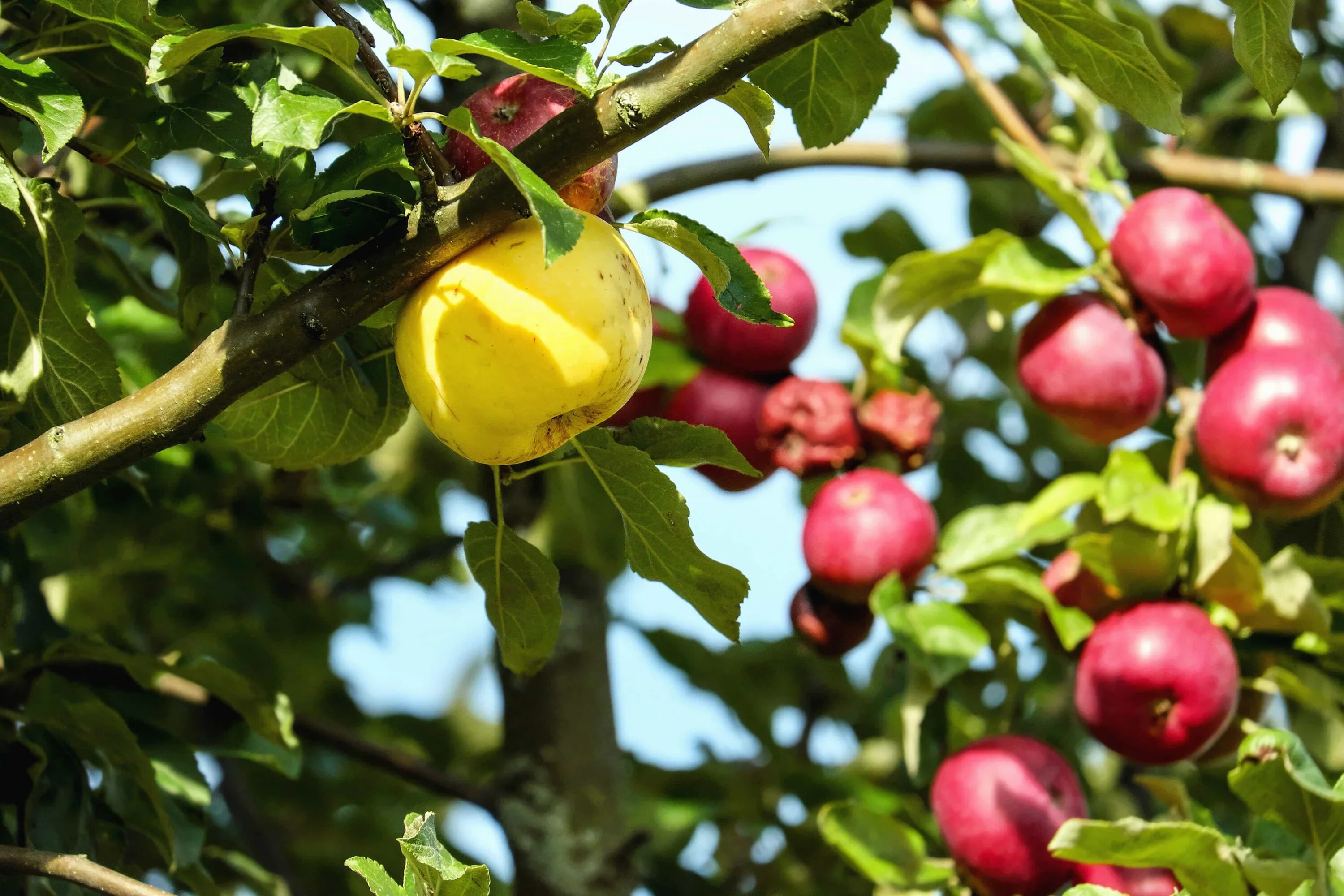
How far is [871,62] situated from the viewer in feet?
3.22

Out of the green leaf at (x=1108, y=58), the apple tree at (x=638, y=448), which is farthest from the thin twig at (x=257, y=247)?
the green leaf at (x=1108, y=58)

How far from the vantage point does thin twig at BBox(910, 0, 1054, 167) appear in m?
1.53

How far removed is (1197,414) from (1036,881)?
498 millimetres

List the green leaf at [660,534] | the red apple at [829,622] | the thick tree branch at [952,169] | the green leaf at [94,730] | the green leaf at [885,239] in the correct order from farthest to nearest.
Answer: the green leaf at [885,239], the thick tree branch at [952,169], the red apple at [829,622], the green leaf at [94,730], the green leaf at [660,534]

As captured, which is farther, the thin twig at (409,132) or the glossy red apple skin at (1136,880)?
the glossy red apple skin at (1136,880)

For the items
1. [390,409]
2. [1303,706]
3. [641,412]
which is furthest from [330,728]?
Answer: [1303,706]

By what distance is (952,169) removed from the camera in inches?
65.1

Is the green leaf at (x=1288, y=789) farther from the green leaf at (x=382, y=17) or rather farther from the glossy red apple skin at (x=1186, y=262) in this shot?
the green leaf at (x=382, y=17)

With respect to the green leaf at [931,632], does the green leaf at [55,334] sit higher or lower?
higher

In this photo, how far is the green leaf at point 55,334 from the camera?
88 cm

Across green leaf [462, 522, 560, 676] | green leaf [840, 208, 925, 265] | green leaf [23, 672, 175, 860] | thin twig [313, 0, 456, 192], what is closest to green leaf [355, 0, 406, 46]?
thin twig [313, 0, 456, 192]

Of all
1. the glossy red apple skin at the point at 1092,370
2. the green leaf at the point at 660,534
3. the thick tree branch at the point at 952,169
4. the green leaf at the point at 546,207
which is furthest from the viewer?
the thick tree branch at the point at 952,169

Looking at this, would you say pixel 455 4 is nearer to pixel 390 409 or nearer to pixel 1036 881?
pixel 390 409

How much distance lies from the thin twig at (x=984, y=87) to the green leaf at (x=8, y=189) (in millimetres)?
1062
